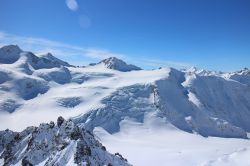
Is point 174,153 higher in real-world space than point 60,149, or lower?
lower

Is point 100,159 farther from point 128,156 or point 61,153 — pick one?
point 128,156

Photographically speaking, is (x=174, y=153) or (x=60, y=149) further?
(x=174, y=153)

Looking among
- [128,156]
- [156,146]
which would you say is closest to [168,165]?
[128,156]

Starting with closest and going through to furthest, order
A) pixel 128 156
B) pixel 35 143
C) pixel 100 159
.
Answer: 1. pixel 100 159
2. pixel 35 143
3. pixel 128 156

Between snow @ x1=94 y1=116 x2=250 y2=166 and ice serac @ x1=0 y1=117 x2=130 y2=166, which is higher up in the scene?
ice serac @ x1=0 y1=117 x2=130 y2=166

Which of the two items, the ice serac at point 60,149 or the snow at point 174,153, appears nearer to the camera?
the ice serac at point 60,149

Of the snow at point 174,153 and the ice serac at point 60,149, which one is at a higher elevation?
the ice serac at point 60,149

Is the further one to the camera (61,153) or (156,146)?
(156,146)

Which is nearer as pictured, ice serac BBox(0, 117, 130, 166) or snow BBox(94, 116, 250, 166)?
ice serac BBox(0, 117, 130, 166)
